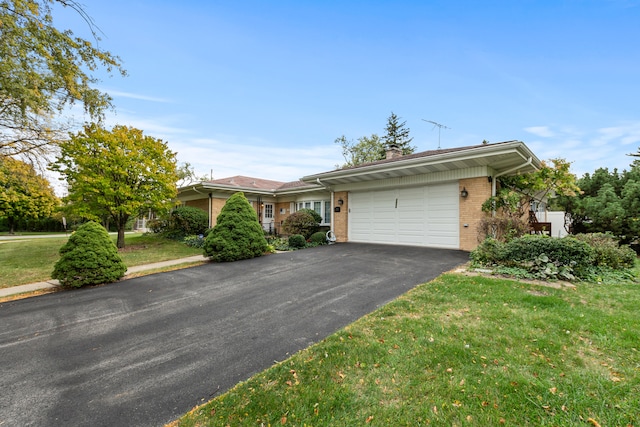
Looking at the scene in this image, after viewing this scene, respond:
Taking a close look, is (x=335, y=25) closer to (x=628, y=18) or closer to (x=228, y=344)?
(x=628, y=18)

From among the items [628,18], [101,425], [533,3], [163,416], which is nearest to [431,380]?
[163,416]

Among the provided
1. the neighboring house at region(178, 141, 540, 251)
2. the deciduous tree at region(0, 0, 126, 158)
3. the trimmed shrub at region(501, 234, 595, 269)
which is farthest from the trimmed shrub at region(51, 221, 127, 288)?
the trimmed shrub at region(501, 234, 595, 269)

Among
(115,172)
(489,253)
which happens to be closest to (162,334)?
(489,253)

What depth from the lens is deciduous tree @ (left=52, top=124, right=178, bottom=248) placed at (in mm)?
10430

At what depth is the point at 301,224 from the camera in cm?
1298

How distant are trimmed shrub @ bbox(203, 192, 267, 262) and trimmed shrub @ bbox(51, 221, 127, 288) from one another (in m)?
2.47

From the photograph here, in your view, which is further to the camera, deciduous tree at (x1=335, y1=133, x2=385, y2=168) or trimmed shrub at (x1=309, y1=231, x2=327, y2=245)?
deciduous tree at (x1=335, y1=133, x2=385, y2=168)

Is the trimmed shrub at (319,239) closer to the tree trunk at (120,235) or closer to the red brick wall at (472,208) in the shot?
the red brick wall at (472,208)

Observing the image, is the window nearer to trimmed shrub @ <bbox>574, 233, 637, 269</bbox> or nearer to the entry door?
the entry door

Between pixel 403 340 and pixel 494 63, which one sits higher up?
pixel 494 63

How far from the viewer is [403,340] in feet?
9.96

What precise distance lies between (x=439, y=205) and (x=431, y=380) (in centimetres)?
809

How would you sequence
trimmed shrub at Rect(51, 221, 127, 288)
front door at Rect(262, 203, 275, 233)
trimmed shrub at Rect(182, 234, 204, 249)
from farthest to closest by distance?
front door at Rect(262, 203, 275, 233), trimmed shrub at Rect(182, 234, 204, 249), trimmed shrub at Rect(51, 221, 127, 288)

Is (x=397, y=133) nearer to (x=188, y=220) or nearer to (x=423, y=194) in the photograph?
(x=423, y=194)
